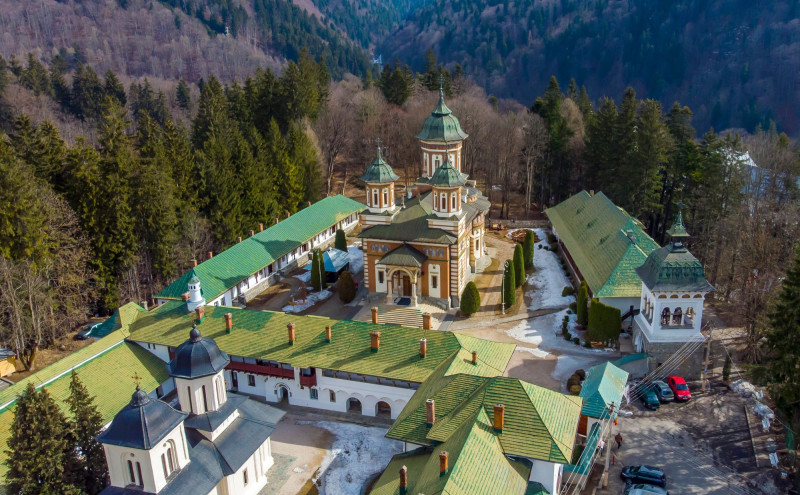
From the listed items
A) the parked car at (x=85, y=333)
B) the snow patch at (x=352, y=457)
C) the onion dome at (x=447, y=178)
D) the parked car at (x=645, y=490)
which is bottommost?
the snow patch at (x=352, y=457)

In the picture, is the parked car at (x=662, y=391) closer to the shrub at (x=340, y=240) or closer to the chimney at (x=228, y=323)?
the chimney at (x=228, y=323)

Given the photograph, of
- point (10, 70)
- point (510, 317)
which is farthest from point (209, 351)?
point (10, 70)

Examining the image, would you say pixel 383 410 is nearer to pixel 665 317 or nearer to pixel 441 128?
pixel 665 317

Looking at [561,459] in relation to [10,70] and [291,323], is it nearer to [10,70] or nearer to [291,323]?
[291,323]

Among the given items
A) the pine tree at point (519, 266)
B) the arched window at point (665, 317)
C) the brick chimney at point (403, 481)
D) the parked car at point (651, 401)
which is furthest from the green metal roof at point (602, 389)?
the pine tree at point (519, 266)

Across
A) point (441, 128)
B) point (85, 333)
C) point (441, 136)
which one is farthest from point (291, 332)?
point (441, 128)

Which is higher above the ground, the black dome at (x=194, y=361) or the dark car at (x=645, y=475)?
the black dome at (x=194, y=361)

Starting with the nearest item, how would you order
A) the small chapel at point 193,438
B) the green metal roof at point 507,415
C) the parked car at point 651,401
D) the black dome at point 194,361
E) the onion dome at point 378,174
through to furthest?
the small chapel at point 193,438
the green metal roof at point 507,415
the black dome at point 194,361
the parked car at point 651,401
the onion dome at point 378,174
